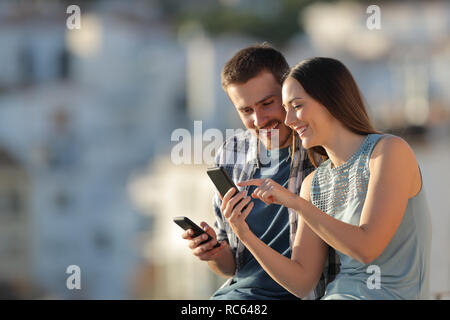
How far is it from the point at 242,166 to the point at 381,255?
0.66m

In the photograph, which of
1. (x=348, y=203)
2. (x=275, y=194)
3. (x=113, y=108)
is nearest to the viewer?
(x=275, y=194)

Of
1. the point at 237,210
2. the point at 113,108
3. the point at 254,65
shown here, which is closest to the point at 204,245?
the point at 237,210

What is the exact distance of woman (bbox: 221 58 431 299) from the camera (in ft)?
5.80

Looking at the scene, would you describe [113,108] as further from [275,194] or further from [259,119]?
[275,194]

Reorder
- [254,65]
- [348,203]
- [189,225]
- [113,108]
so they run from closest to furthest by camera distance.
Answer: [348,203], [189,225], [254,65], [113,108]

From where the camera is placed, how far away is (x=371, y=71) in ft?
76.1

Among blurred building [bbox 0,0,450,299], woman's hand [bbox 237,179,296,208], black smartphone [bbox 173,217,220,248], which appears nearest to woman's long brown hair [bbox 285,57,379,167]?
woman's hand [bbox 237,179,296,208]

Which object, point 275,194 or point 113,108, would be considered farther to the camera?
point 113,108

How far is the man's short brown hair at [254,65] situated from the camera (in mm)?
2287

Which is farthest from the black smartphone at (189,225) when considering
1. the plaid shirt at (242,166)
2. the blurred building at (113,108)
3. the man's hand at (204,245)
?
the blurred building at (113,108)

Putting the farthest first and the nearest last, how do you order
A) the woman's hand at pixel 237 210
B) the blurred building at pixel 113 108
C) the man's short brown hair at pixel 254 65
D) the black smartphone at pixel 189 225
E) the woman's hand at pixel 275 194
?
the blurred building at pixel 113 108
the man's short brown hair at pixel 254 65
the black smartphone at pixel 189 225
the woman's hand at pixel 237 210
the woman's hand at pixel 275 194

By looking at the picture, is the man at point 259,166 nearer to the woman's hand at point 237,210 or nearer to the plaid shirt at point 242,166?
the plaid shirt at point 242,166

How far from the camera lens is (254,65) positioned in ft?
7.51

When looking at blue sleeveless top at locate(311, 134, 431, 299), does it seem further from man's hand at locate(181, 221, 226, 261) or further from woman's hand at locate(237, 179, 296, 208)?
man's hand at locate(181, 221, 226, 261)
